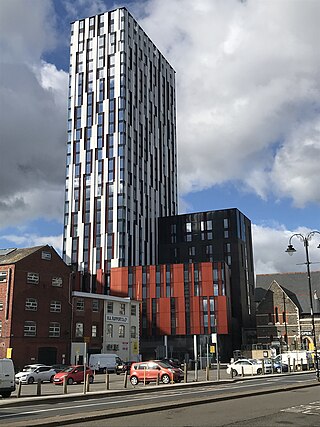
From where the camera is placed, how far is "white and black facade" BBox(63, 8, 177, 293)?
329ft

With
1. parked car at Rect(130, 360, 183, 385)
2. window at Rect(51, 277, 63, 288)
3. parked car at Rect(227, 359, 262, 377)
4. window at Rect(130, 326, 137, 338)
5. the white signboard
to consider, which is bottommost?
parked car at Rect(227, 359, 262, 377)

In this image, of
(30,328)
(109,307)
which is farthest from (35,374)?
(109,307)

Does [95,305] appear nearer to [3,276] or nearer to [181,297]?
[3,276]

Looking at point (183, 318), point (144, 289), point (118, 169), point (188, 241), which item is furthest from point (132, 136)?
point (183, 318)

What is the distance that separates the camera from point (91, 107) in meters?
110

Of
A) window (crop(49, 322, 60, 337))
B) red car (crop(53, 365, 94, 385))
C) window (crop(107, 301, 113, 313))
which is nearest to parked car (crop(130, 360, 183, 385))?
red car (crop(53, 365, 94, 385))

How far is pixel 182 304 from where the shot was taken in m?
88.8

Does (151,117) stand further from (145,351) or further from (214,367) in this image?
(214,367)

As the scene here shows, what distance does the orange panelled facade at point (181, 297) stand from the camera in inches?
3408

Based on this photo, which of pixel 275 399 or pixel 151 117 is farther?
pixel 151 117

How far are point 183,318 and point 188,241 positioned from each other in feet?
91.8

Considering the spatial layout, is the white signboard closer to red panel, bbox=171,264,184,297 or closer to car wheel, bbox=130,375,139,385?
red panel, bbox=171,264,184,297

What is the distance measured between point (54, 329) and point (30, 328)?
3.94 meters

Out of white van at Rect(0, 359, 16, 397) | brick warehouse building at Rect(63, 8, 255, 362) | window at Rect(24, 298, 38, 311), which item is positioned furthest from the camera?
brick warehouse building at Rect(63, 8, 255, 362)
